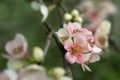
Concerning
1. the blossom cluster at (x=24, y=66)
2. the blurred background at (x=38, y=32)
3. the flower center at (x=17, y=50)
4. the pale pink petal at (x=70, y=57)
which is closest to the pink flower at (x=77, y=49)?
the pale pink petal at (x=70, y=57)

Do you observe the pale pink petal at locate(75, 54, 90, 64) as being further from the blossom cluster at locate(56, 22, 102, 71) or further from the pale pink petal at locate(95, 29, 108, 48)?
the pale pink petal at locate(95, 29, 108, 48)

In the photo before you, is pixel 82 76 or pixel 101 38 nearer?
pixel 101 38

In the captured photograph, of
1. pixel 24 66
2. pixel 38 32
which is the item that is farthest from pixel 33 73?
pixel 38 32

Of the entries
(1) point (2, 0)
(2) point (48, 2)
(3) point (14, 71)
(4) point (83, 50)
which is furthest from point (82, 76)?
(4) point (83, 50)

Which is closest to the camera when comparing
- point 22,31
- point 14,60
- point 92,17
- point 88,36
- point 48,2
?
point 88,36

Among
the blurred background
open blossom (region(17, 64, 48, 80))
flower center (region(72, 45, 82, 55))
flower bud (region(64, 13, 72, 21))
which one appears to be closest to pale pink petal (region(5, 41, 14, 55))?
open blossom (region(17, 64, 48, 80))

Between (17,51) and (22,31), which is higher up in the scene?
(22,31)

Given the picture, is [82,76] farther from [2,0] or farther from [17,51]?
[17,51]
